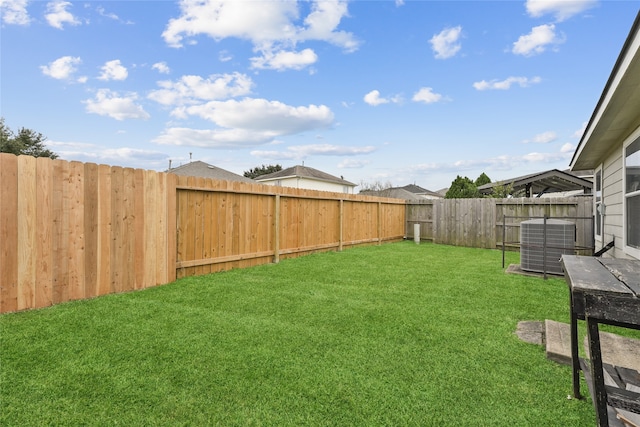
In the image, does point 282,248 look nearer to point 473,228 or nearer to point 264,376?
point 264,376

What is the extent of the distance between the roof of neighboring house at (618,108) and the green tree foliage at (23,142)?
2797cm

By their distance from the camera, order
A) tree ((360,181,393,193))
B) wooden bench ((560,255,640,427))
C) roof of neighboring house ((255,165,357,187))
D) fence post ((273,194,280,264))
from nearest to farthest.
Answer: wooden bench ((560,255,640,427)), fence post ((273,194,280,264)), roof of neighboring house ((255,165,357,187)), tree ((360,181,393,193))

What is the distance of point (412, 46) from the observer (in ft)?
29.2

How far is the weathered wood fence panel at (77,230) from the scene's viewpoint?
10.4 feet

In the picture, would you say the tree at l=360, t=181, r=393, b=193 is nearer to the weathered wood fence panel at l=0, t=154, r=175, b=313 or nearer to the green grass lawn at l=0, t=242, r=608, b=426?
the green grass lawn at l=0, t=242, r=608, b=426

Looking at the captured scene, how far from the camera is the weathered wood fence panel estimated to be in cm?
317

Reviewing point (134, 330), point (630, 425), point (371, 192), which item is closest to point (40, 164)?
point (134, 330)

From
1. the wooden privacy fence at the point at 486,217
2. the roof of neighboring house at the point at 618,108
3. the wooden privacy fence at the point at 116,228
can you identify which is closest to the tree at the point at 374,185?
the wooden privacy fence at the point at 486,217

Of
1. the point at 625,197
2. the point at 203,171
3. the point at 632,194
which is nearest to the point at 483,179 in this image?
the point at 203,171

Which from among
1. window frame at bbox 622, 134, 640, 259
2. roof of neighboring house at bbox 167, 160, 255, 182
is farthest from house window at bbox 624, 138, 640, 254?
roof of neighboring house at bbox 167, 160, 255, 182

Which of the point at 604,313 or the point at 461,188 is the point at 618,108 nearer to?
the point at 604,313

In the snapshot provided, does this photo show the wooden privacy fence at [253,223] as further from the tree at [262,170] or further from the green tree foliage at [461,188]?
the tree at [262,170]

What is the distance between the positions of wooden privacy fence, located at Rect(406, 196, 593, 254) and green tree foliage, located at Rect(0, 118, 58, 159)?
2552cm

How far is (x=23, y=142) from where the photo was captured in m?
22.2
